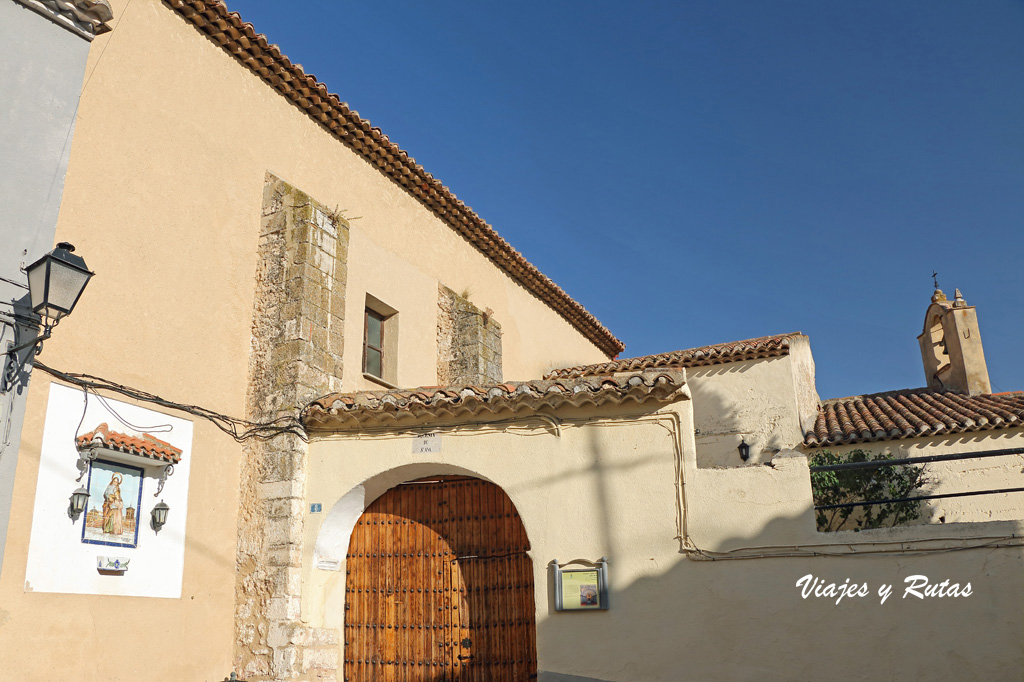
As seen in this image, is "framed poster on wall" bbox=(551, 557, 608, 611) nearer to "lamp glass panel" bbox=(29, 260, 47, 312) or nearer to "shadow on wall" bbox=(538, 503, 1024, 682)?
"shadow on wall" bbox=(538, 503, 1024, 682)

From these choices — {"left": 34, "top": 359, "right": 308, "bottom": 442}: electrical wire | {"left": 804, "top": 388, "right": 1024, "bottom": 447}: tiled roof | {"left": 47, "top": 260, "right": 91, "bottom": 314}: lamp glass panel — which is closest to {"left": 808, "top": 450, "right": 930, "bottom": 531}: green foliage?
{"left": 804, "top": 388, "right": 1024, "bottom": 447}: tiled roof

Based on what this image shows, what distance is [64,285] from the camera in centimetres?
562

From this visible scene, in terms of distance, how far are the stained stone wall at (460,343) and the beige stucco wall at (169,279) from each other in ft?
7.01

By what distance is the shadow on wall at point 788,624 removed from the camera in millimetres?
5918

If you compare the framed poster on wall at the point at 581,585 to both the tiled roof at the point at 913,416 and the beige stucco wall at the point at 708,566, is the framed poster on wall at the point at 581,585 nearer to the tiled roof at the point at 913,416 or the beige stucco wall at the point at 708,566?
the beige stucco wall at the point at 708,566

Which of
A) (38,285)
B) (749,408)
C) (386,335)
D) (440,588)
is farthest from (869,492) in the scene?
(38,285)

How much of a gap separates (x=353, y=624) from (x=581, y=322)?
9.92 metres

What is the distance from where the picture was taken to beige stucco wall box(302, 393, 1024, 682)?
19.7ft

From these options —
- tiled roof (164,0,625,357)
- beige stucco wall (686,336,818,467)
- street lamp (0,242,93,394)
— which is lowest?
street lamp (0,242,93,394)

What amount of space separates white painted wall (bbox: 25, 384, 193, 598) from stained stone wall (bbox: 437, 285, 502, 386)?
4783mm

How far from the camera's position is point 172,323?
7289mm

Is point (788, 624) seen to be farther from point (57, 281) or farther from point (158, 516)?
point (57, 281)

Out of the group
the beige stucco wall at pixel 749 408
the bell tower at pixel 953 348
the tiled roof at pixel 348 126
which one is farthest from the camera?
the bell tower at pixel 953 348

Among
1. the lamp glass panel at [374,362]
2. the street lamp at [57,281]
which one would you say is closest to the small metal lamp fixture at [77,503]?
the street lamp at [57,281]
